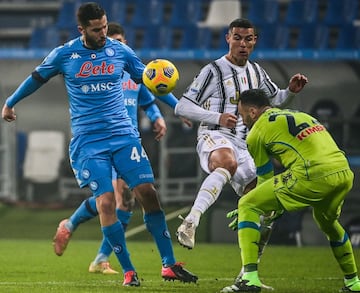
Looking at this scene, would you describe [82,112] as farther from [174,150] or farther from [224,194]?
[174,150]

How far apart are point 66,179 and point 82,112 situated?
32.0 ft

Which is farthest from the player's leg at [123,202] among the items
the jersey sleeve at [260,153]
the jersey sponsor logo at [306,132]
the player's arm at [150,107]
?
the jersey sponsor logo at [306,132]

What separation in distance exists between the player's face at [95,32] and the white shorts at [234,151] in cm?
119

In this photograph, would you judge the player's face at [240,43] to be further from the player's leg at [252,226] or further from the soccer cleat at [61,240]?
the soccer cleat at [61,240]

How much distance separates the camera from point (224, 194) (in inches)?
559

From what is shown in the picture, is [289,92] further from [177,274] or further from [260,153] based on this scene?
[177,274]

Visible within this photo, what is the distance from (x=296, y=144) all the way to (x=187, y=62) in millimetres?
9522

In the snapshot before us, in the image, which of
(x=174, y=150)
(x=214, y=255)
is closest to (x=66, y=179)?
(x=174, y=150)

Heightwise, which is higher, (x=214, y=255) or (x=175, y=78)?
(x=175, y=78)

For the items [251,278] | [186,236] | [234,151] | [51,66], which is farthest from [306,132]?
[51,66]

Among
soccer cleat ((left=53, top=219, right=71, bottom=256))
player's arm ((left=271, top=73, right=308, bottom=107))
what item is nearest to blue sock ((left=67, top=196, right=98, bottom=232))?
soccer cleat ((left=53, top=219, right=71, bottom=256))

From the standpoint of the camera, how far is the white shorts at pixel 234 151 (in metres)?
8.62

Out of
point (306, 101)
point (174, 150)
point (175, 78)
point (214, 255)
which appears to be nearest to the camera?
point (175, 78)

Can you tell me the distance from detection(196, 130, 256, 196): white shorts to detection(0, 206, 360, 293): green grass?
87 cm
